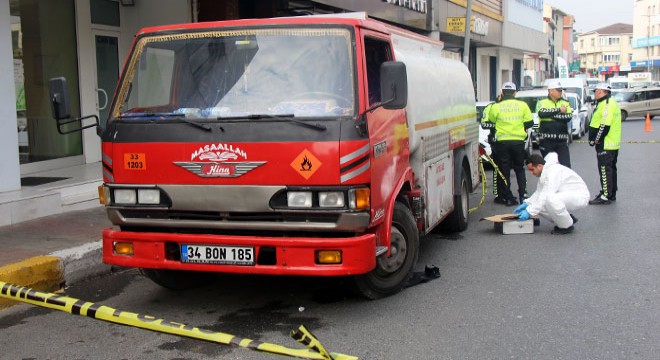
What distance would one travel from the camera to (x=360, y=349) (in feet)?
15.3

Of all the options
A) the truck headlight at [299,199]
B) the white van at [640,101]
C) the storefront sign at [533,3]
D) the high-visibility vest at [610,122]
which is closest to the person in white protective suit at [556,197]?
the high-visibility vest at [610,122]

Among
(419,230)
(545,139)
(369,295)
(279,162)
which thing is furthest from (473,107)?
(279,162)

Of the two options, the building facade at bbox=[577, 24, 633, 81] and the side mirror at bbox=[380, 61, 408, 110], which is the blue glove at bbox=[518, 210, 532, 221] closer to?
the side mirror at bbox=[380, 61, 408, 110]

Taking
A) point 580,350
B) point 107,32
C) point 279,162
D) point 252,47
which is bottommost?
point 580,350

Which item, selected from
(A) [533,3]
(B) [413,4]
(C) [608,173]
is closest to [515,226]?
(C) [608,173]

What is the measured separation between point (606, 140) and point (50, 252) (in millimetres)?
8117

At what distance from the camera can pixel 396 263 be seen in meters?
5.79

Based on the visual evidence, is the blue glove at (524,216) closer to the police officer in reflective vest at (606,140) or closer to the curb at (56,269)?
the police officer in reflective vest at (606,140)

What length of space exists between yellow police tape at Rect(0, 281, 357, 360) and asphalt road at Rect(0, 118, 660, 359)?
1.41ft

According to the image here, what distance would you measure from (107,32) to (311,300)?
7868mm

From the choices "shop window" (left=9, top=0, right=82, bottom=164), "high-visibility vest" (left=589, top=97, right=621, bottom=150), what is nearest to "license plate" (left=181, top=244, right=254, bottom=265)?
"shop window" (left=9, top=0, right=82, bottom=164)

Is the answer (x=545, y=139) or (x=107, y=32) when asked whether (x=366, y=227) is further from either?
(x=107, y=32)

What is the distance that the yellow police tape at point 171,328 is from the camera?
376cm

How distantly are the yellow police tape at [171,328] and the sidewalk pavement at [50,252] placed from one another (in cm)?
139
